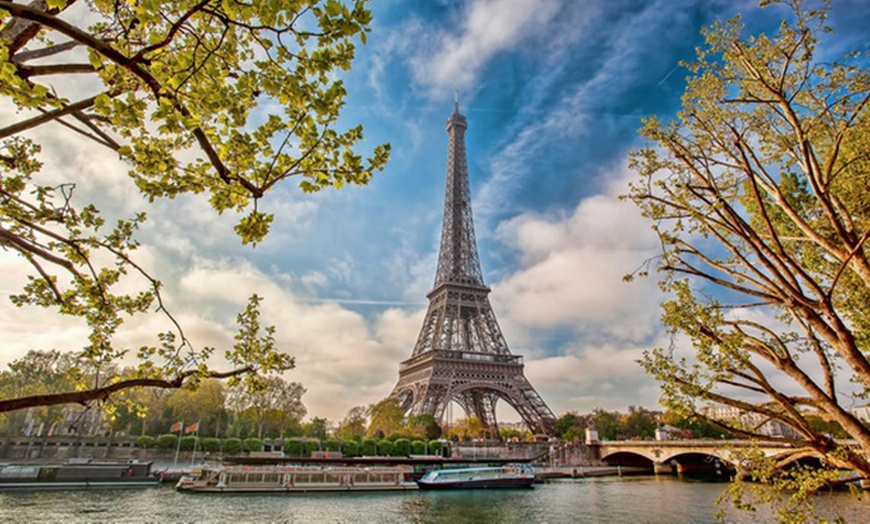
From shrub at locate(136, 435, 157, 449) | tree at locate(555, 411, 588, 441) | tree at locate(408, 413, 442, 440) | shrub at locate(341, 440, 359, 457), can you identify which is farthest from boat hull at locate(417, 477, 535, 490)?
tree at locate(555, 411, 588, 441)

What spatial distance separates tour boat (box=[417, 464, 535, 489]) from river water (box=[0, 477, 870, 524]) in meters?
2.45

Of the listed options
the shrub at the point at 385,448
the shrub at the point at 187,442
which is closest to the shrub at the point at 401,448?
the shrub at the point at 385,448

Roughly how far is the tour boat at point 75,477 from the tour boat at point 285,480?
3.55m

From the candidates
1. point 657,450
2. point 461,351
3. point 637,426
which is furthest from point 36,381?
point 637,426

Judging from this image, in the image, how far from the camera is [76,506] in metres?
23.8

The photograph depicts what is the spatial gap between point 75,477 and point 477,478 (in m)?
29.1

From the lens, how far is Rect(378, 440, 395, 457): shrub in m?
49.3

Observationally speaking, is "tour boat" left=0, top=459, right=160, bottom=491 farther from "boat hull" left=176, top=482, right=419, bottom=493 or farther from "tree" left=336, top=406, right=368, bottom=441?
"tree" left=336, top=406, right=368, bottom=441

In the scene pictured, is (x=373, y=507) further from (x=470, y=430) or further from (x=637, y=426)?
(x=637, y=426)

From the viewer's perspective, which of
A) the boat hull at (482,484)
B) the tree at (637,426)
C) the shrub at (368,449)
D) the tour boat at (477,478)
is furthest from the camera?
the tree at (637,426)

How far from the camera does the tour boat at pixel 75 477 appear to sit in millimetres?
29656

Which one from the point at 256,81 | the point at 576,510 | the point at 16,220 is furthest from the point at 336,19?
→ the point at 576,510

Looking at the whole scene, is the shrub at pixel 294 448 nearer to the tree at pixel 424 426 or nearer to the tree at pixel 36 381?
the tree at pixel 424 426

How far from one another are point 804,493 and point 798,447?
526 mm
